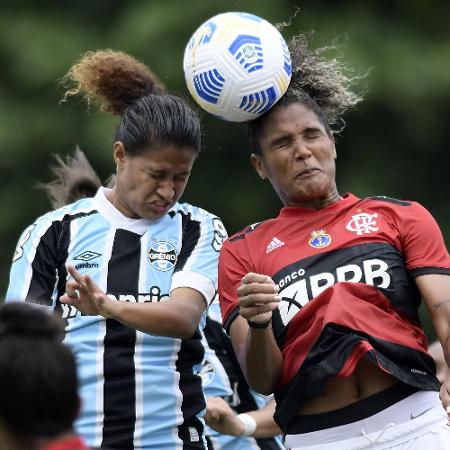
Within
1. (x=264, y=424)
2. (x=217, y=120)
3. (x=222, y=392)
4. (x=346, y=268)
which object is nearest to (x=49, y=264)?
(x=346, y=268)

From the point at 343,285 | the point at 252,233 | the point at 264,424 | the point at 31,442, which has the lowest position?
the point at 264,424

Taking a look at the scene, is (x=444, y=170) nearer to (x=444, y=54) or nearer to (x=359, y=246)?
(x=444, y=54)

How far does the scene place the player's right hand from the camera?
4.61 meters

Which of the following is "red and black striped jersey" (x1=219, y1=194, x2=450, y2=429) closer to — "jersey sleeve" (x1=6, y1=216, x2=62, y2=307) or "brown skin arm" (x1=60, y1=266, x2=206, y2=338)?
"brown skin arm" (x1=60, y1=266, x2=206, y2=338)

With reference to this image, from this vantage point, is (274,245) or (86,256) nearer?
(274,245)

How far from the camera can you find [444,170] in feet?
39.7

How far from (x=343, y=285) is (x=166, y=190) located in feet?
2.45

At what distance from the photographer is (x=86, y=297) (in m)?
4.75

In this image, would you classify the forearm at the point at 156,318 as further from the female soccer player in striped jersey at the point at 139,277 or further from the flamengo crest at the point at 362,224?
the flamengo crest at the point at 362,224

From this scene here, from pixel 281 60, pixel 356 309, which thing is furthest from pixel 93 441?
pixel 281 60

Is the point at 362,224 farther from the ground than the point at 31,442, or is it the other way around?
the point at 362,224

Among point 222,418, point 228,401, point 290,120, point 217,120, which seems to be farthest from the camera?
point 217,120

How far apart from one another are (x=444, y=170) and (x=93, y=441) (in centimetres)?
744

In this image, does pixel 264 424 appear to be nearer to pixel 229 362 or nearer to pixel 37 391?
pixel 229 362
